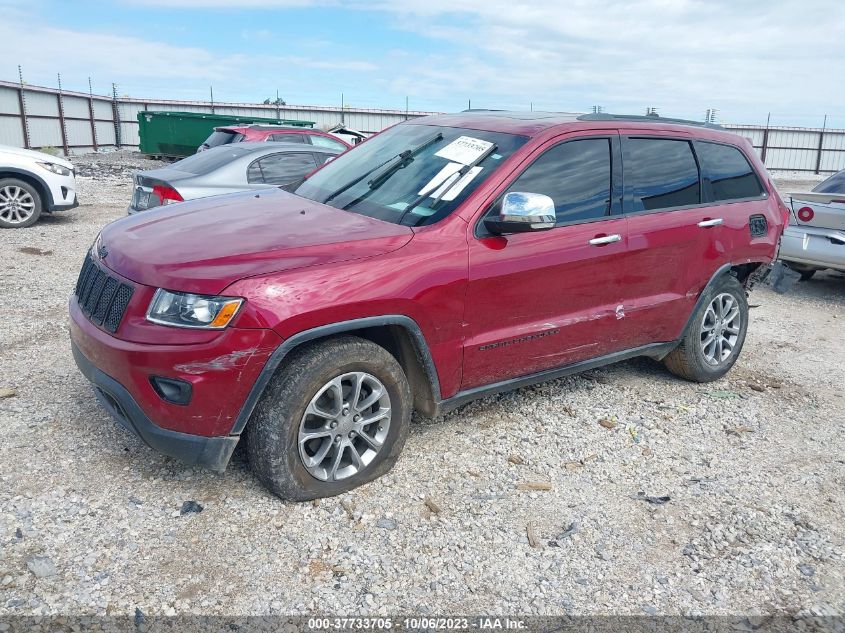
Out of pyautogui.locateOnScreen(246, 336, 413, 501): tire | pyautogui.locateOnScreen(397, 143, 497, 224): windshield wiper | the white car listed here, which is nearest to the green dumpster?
the white car

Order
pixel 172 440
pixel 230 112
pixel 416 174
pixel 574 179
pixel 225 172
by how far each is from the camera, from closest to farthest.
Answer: pixel 172 440
pixel 416 174
pixel 574 179
pixel 225 172
pixel 230 112

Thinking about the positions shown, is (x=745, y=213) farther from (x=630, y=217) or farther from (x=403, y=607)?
(x=403, y=607)

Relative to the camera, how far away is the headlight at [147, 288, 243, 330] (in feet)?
9.36

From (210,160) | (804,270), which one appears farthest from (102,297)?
(804,270)

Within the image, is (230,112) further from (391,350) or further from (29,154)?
(391,350)

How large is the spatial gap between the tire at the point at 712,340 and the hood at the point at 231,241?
257 centimetres

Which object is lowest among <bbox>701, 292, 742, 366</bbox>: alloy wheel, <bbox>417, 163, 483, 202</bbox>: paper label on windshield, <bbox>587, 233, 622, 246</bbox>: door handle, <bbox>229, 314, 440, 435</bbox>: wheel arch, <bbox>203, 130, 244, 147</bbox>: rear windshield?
<bbox>701, 292, 742, 366</bbox>: alloy wheel

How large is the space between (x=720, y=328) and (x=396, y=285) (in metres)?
3.02

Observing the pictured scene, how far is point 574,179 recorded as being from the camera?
4.03 m

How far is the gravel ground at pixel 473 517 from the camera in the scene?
2760mm

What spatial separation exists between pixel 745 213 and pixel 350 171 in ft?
9.58

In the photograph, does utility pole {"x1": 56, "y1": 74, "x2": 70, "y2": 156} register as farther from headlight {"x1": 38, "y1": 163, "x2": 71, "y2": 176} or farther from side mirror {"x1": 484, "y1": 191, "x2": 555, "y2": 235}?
side mirror {"x1": 484, "y1": 191, "x2": 555, "y2": 235}

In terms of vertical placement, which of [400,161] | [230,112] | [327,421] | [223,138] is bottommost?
[327,421]

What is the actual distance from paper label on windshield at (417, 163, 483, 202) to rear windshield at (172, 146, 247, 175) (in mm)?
4408
